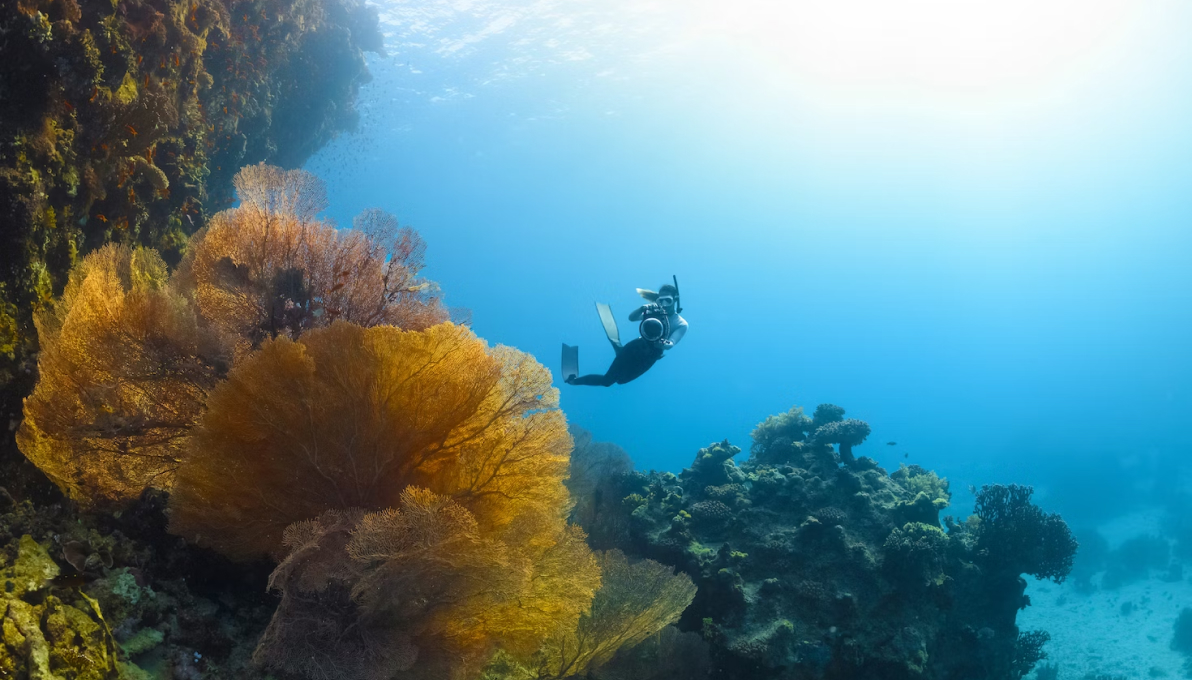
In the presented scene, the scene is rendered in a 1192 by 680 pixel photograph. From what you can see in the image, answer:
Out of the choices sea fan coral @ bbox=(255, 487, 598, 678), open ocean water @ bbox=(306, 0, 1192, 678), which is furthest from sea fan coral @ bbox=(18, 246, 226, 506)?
open ocean water @ bbox=(306, 0, 1192, 678)

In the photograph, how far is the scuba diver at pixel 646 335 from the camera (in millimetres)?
9195

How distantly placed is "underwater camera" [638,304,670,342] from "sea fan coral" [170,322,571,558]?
457 centimetres

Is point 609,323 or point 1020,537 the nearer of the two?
point 609,323

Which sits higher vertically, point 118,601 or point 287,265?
point 287,265

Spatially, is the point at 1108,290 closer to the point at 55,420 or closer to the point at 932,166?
A: the point at 932,166

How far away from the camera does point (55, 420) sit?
155 inches

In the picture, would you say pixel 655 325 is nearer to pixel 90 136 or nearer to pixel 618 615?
pixel 618 615

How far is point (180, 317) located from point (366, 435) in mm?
1848

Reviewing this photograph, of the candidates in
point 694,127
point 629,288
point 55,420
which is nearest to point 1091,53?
point 694,127

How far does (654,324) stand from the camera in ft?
29.7

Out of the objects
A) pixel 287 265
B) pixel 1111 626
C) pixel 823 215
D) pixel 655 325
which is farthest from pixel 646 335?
pixel 823 215

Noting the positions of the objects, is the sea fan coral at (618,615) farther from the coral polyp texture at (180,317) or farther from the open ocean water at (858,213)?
the open ocean water at (858,213)

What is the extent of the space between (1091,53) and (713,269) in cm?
7365

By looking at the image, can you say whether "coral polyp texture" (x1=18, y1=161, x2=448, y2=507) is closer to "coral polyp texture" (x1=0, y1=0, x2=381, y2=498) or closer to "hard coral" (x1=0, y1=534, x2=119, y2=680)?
"coral polyp texture" (x1=0, y1=0, x2=381, y2=498)
